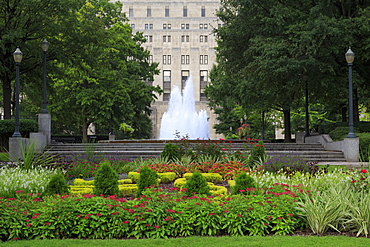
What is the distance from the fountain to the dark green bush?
1547 inches

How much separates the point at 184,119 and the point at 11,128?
168 ft

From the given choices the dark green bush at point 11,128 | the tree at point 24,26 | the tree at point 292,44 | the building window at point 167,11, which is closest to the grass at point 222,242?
the dark green bush at point 11,128

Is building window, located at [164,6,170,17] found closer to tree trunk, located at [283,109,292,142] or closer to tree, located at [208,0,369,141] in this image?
tree trunk, located at [283,109,292,142]

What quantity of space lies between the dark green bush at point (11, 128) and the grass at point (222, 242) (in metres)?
14.9

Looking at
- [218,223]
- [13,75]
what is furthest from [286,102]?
[218,223]

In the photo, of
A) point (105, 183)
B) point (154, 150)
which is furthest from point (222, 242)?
point (154, 150)

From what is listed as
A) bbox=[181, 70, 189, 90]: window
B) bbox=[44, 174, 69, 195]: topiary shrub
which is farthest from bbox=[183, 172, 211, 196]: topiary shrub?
bbox=[181, 70, 189, 90]: window

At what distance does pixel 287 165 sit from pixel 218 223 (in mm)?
6744

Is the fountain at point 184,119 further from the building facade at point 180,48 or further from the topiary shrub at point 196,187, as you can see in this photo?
the topiary shrub at point 196,187

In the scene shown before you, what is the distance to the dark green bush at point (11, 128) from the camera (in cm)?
2011

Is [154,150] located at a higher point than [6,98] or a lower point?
lower

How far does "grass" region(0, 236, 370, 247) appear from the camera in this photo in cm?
626

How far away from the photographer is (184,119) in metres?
70.6

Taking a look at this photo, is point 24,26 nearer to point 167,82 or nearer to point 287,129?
point 287,129
